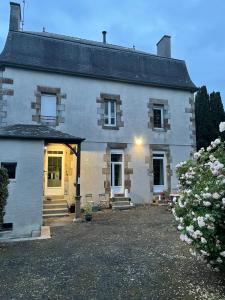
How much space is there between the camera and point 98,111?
45.1 feet

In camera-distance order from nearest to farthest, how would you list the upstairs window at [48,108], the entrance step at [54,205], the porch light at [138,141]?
the entrance step at [54,205] → the upstairs window at [48,108] → the porch light at [138,141]

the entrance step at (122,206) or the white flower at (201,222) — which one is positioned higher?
the white flower at (201,222)

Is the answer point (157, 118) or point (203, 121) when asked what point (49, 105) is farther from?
point (203, 121)

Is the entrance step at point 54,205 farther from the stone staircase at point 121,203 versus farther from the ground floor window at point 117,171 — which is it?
the ground floor window at point 117,171

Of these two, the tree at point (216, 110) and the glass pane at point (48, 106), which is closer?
the glass pane at point (48, 106)

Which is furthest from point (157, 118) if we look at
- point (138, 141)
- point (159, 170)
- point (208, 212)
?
point (208, 212)

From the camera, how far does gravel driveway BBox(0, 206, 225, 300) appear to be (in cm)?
427

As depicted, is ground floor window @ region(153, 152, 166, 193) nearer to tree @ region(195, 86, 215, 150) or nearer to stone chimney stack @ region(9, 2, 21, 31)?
tree @ region(195, 86, 215, 150)

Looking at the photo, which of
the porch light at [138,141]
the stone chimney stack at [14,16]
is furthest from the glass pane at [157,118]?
the stone chimney stack at [14,16]

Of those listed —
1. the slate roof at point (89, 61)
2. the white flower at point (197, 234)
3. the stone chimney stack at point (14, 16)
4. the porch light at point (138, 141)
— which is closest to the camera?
the white flower at point (197, 234)

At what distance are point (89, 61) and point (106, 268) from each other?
445 inches

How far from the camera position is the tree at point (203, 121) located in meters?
20.5

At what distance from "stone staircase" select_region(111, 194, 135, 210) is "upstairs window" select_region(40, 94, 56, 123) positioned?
4.63m

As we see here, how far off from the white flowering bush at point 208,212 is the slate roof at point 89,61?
10.3m
